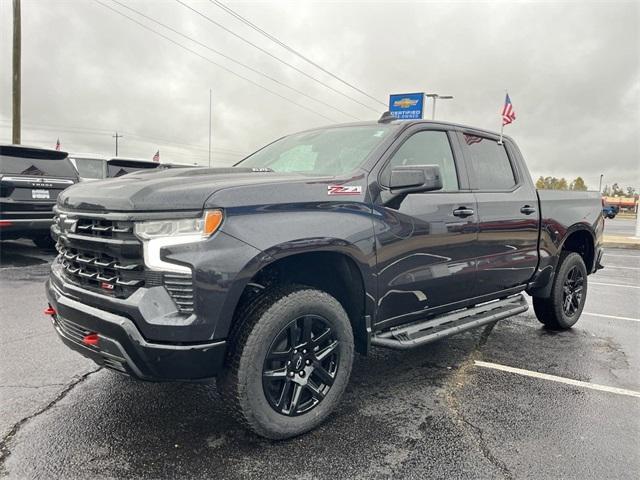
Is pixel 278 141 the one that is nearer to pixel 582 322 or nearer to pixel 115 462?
pixel 115 462

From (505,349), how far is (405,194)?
91.6 inches

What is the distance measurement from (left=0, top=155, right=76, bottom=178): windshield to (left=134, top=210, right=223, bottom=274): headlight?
6.55 meters

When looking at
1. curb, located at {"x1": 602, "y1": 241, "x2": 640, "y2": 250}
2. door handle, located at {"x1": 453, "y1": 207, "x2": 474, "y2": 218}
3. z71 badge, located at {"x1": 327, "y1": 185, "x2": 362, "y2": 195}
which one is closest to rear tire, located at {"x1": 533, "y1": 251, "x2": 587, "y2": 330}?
door handle, located at {"x1": 453, "y1": 207, "x2": 474, "y2": 218}

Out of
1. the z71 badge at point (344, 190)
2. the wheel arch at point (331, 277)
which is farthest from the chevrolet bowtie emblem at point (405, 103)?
the wheel arch at point (331, 277)

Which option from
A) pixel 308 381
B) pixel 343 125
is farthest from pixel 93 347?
pixel 343 125

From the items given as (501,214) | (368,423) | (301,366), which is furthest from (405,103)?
(301,366)

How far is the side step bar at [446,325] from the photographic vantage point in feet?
10.4

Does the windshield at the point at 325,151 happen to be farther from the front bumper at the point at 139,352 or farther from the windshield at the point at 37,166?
the windshield at the point at 37,166

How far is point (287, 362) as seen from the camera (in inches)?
106

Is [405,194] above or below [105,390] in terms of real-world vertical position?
above

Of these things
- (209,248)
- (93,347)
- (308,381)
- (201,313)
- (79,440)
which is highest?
(209,248)

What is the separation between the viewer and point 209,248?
2.34 m

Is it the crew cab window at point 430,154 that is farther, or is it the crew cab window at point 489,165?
the crew cab window at point 489,165

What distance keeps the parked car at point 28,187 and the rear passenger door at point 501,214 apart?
6588mm
